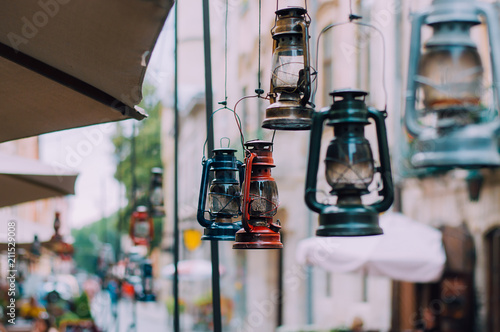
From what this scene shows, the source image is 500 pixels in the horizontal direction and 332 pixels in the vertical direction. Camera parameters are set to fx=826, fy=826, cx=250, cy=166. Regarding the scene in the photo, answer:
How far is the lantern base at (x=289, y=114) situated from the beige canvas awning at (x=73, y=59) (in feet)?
1.91

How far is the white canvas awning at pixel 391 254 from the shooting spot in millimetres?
10375

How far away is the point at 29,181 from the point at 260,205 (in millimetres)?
3177

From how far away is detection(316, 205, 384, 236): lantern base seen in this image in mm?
3172

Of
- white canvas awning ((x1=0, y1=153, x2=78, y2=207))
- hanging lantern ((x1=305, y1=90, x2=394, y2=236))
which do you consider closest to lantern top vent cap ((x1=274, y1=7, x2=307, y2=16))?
hanging lantern ((x1=305, y1=90, x2=394, y2=236))

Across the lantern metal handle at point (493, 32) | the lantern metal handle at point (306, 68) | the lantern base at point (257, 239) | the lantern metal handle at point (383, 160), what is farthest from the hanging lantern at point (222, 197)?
the lantern metal handle at point (493, 32)

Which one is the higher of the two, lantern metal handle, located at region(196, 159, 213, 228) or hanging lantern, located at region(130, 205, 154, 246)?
lantern metal handle, located at region(196, 159, 213, 228)

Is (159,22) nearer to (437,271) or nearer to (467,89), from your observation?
(467,89)

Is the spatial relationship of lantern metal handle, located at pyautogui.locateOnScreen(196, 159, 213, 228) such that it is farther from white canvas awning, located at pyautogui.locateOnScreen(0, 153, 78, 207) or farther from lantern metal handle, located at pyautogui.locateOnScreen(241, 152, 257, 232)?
white canvas awning, located at pyautogui.locateOnScreen(0, 153, 78, 207)

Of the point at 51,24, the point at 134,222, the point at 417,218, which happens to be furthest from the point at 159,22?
the point at 417,218

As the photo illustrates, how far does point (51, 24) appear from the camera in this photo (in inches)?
127

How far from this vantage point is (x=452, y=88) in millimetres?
3832

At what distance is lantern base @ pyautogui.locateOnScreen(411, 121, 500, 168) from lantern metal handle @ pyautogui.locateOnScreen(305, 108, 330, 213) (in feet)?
2.02

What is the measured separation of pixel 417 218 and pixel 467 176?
2.55 meters

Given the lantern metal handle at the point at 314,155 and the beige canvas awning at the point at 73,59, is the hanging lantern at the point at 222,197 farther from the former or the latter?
the lantern metal handle at the point at 314,155
